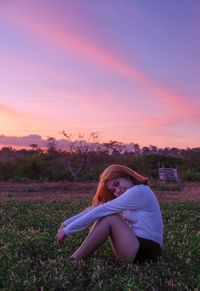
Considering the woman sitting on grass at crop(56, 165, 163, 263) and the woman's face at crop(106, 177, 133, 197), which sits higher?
the woman's face at crop(106, 177, 133, 197)

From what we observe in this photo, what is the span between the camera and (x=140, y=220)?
7250 mm

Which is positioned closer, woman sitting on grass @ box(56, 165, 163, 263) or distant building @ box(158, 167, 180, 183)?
woman sitting on grass @ box(56, 165, 163, 263)

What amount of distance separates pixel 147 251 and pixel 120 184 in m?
0.98

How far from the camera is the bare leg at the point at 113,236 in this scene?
7082mm

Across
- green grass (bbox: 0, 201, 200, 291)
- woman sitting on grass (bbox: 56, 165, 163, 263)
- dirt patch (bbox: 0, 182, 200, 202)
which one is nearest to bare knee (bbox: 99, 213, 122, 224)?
woman sitting on grass (bbox: 56, 165, 163, 263)

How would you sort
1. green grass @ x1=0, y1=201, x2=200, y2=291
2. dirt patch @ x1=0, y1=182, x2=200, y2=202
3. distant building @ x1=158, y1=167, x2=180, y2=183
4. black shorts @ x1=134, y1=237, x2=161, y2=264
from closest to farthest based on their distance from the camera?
green grass @ x1=0, y1=201, x2=200, y2=291, black shorts @ x1=134, y1=237, x2=161, y2=264, dirt patch @ x1=0, y1=182, x2=200, y2=202, distant building @ x1=158, y1=167, x2=180, y2=183

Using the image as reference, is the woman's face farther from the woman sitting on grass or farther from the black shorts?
the black shorts

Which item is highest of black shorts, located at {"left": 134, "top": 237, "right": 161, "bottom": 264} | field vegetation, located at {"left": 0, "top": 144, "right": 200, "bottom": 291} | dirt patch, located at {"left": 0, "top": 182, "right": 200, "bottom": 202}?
black shorts, located at {"left": 134, "top": 237, "right": 161, "bottom": 264}

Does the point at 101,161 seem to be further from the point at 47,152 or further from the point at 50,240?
the point at 50,240

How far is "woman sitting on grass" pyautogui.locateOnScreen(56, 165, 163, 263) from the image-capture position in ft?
23.1

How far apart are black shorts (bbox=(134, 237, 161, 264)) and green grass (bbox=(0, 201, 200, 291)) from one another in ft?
0.48

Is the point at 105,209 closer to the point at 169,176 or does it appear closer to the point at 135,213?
the point at 135,213

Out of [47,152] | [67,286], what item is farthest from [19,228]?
[47,152]

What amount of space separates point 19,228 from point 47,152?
4743cm
